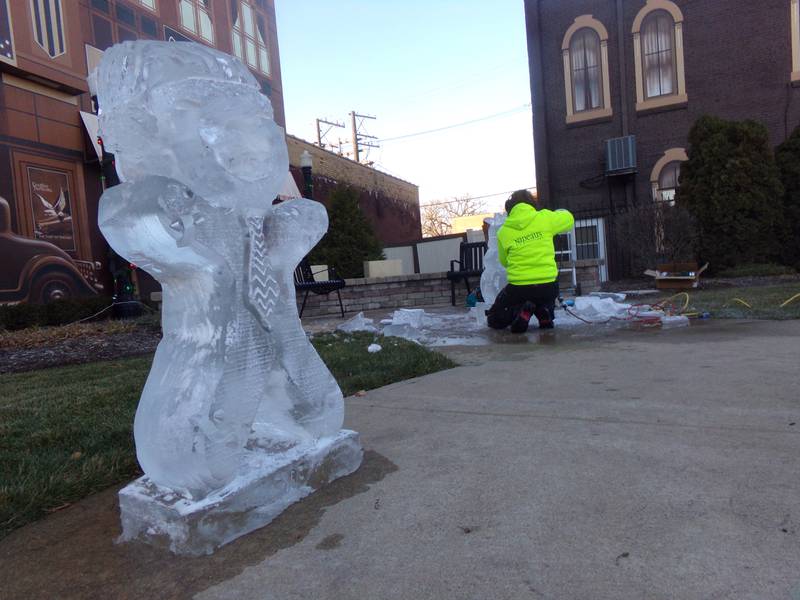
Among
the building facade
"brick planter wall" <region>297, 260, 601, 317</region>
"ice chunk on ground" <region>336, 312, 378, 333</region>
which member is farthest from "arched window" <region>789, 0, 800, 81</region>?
the building facade

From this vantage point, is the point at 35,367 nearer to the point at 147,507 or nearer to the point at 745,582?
the point at 147,507

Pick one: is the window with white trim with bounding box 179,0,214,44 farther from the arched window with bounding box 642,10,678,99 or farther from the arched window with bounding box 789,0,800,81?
the arched window with bounding box 789,0,800,81

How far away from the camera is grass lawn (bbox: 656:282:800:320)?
6.59 m

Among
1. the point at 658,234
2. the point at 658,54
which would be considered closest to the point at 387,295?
the point at 658,234

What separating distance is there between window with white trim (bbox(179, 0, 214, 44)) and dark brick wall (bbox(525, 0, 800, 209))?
9.96 meters

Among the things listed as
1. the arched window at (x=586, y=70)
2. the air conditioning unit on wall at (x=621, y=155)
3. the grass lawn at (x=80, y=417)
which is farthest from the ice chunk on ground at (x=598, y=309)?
the arched window at (x=586, y=70)

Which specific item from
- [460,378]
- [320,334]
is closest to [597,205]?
[320,334]

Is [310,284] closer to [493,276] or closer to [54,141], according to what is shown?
[493,276]

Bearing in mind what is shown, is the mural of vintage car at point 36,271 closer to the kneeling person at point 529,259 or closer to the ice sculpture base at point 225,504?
the kneeling person at point 529,259

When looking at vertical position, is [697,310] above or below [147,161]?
below

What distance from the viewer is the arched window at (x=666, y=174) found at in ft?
57.4

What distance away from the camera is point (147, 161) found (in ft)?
6.90

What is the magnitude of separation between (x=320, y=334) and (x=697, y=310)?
4.73 metres

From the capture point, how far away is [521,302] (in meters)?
6.63
